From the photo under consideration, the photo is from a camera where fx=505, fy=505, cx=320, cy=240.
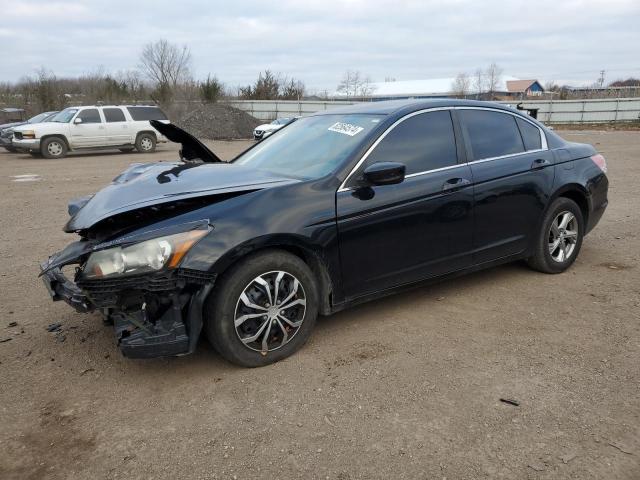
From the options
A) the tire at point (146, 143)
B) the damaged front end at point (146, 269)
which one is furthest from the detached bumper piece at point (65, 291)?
the tire at point (146, 143)

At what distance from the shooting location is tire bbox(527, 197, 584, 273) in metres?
4.78

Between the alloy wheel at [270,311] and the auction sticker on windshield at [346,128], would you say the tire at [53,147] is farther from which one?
the alloy wheel at [270,311]

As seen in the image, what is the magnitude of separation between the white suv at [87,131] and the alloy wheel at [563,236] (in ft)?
50.3

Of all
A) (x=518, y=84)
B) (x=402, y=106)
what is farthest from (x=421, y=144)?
(x=518, y=84)

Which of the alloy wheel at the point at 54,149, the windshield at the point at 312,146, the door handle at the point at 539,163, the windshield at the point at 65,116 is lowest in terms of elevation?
the alloy wheel at the point at 54,149

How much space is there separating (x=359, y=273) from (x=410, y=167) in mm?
941

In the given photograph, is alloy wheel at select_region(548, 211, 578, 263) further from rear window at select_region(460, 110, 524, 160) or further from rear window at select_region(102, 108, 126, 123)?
rear window at select_region(102, 108, 126, 123)

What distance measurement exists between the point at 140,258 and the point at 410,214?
1927mm

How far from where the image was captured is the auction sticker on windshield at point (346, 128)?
12.8ft

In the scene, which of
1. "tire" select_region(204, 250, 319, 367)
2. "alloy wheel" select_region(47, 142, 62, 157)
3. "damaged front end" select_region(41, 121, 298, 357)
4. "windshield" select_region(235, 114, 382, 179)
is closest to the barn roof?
"alloy wheel" select_region(47, 142, 62, 157)

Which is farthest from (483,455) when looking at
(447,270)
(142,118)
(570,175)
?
(142,118)

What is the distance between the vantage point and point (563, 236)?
4.95 metres

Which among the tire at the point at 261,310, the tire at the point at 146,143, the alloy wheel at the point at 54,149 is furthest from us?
the tire at the point at 146,143

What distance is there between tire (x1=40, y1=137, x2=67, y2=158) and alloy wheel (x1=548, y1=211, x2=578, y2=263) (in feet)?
58.0
